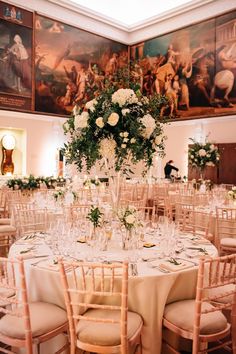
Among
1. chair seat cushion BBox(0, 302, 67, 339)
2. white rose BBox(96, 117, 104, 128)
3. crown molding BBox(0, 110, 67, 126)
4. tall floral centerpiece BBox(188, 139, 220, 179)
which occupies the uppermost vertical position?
crown molding BBox(0, 110, 67, 126)

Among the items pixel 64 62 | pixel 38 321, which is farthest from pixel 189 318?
pixel 64 62

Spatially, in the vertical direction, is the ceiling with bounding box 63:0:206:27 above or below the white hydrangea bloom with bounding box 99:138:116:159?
Result: above

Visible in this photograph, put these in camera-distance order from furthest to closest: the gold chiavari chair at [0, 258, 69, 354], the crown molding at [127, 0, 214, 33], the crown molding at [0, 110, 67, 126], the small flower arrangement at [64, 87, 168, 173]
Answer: the crown molding at [127, 0, 214, 33], the crown molding at [0, 110, 67, 126], the small flower arrangement at [64, 87, 168, 173], the gold chiavari chair at [0, 258, 69, 354]

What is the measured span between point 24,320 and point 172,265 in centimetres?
124

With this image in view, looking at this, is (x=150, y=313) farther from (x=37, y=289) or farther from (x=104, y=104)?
(x=104, y=104)

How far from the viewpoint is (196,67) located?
1470 cm

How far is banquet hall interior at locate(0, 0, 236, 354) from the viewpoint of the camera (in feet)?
9.09

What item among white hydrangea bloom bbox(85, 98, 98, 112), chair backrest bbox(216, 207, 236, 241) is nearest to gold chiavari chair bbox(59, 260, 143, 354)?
white hydrangea bloom bbox(85, 98, 98, 112)

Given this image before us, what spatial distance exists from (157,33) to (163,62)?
136 cm

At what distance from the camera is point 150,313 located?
2.87 meters

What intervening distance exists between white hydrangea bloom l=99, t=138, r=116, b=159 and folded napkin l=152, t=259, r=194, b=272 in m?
1.17

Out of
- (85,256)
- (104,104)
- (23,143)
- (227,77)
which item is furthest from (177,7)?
(85,256)

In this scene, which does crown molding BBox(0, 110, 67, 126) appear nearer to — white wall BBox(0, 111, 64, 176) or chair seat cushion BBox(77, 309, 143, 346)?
white wall BBox(0, 111, 64, 176)

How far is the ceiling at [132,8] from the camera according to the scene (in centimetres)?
1478
